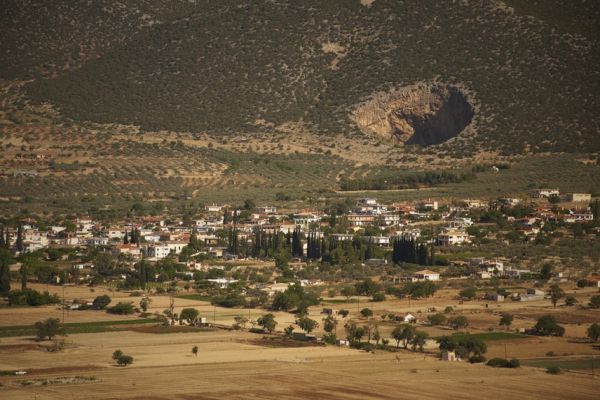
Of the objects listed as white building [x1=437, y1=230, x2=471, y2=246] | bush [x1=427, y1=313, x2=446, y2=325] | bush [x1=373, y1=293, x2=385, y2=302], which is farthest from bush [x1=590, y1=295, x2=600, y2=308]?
white building [x1=437, y1=230, x2=471, y2=246]

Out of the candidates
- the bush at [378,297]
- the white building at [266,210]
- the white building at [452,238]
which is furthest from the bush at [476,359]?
the white building at [266,210]

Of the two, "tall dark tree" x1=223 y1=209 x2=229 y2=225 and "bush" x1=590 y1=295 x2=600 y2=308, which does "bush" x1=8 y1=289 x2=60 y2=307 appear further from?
"tall dark tree" x1=223 y1=209 x2=229 y2=225

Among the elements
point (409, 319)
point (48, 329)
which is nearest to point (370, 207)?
point (409, 319)

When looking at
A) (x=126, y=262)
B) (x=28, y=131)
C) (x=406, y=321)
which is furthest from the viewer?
(x=28, y=131)

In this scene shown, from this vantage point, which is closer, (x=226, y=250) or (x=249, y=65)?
(x=226, y=250)

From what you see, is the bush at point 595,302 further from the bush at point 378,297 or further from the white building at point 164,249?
the white building at point 164,249

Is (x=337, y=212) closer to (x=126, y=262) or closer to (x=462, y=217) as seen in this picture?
(x=462, y=217)

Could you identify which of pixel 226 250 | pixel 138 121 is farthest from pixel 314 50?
pixel 226 250
